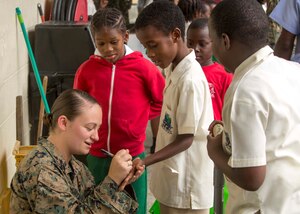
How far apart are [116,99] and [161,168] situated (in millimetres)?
508

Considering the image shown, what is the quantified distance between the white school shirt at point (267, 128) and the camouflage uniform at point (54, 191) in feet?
1.47

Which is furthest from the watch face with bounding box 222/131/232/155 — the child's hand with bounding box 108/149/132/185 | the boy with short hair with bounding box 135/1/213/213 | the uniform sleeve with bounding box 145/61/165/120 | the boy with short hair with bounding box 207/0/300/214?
the uniform sleeve with bounding box 145/61/165/120

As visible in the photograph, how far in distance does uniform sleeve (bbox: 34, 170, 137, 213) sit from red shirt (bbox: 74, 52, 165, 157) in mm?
761

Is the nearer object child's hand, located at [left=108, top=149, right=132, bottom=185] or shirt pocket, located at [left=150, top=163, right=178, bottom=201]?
child's hand, located at [left=108, top=149, right=132, bottom=185]

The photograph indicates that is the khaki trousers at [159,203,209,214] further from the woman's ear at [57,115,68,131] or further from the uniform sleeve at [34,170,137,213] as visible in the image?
the woman's ear at [57,115,68,131]

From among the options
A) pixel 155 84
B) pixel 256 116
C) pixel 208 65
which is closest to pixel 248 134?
pixel 256 116

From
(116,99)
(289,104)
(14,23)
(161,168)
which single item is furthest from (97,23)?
(289,104)

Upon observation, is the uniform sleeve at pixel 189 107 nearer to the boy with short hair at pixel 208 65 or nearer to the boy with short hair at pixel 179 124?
the boy with short hair at pixel 179 124

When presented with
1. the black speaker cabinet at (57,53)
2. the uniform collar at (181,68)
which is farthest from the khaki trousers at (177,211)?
the black speaker cabinet at (57,53)

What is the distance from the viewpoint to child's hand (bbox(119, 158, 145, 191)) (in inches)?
77.7

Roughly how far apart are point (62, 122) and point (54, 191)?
270 mm

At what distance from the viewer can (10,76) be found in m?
3.41

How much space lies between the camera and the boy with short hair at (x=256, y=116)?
5.10 ft

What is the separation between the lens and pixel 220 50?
67.5 inches
